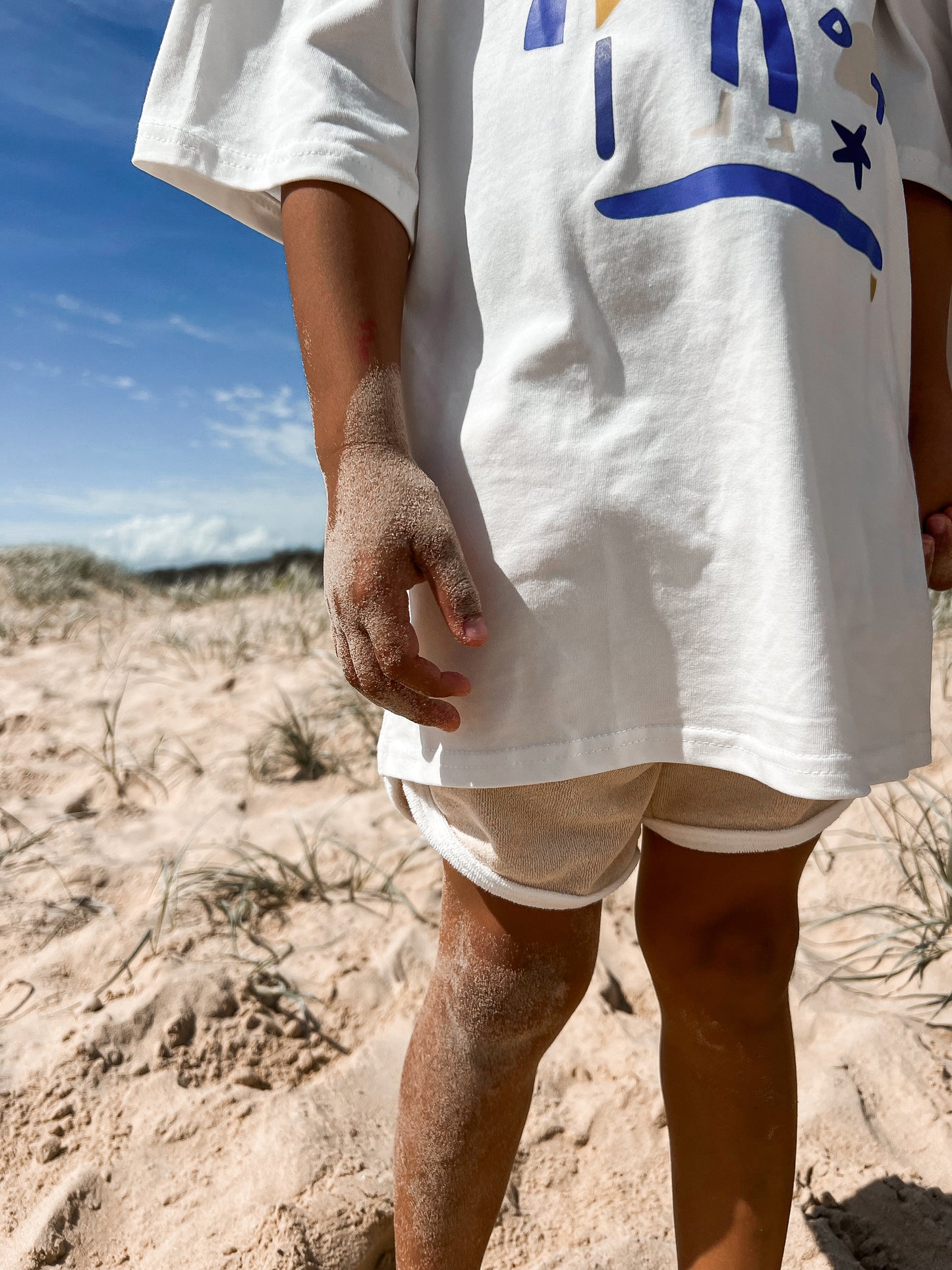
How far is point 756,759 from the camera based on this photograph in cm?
67

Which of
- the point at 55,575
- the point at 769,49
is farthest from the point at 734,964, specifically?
the point at 55,575

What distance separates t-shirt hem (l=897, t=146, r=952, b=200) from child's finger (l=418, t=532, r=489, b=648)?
A: 0.58 m

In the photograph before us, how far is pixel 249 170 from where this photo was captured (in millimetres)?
754

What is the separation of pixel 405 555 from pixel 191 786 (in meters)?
1.93

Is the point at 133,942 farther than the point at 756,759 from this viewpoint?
Yes

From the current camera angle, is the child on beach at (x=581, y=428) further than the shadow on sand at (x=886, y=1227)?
No

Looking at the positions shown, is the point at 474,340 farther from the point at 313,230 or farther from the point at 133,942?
the point at 133,942

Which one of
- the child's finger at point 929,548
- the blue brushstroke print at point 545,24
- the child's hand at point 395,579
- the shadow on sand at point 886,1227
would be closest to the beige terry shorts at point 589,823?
the child's hand at point 395,579

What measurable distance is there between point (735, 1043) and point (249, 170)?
0.88 meters

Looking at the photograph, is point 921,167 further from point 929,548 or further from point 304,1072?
point 304,1072

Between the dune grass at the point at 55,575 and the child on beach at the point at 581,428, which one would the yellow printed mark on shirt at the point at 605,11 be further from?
the dune grass at the point at 55,575

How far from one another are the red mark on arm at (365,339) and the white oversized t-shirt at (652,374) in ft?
0.22

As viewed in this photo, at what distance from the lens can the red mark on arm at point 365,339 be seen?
2.30 feet

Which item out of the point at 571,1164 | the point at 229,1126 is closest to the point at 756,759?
the point at 571,1164
